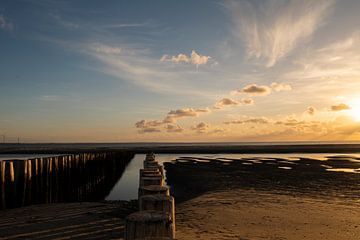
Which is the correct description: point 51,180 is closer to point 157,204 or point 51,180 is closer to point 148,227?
point 157,204

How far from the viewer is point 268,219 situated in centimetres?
974

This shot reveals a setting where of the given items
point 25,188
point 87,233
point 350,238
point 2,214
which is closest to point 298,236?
point 350,238

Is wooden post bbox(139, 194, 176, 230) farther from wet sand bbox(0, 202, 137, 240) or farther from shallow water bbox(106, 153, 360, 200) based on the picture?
shallow water bbox(106, 153, 360, 200)

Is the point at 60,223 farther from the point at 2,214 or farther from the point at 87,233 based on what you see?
the point at 2,214

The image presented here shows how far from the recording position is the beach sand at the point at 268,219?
26.9 feet

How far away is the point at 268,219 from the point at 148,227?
5570mm

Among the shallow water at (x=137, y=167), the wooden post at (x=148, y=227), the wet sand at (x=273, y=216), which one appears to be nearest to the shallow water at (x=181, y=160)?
the shallow water at (x=137, y=167)

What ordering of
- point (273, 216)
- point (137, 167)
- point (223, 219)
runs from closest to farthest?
point (223, 219) → point (273, 216) → point (137, 167)

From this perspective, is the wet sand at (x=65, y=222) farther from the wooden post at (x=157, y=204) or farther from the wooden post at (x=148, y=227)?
the wooden post at (x=148, y=227)

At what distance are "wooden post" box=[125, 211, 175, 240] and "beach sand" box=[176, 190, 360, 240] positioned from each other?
2.73 m

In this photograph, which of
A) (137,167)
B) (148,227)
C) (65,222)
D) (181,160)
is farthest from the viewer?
(181,160)

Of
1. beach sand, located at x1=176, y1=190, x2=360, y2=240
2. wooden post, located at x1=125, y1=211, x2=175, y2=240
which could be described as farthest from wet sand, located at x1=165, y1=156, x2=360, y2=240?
wooden post, located at x1=125, y1=211, x2=175, y2=240

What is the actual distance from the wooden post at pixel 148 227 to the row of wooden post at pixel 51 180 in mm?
7941

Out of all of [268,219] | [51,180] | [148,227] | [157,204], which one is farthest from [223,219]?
[51,180]
